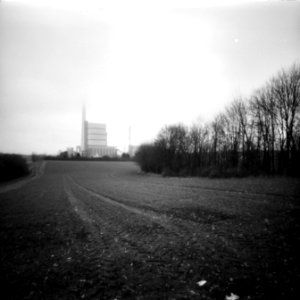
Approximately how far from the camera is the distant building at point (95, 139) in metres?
118

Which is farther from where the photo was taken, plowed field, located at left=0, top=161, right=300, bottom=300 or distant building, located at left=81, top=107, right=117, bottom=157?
distant building, located at left=81, top=107, right=117, bottom=157

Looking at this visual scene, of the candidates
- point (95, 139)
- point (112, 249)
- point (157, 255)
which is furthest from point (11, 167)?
point (95, 139)

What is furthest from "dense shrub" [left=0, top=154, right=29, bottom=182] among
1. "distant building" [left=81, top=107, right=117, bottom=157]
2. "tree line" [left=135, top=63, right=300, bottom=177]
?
"distant building" [left=81, top=107, right=117, bottom=157]

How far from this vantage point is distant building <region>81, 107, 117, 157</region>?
4663 inches

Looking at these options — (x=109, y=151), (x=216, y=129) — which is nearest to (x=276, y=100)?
(x=216, y=129)

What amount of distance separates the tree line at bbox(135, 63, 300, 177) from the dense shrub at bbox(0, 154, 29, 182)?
98.5 feet

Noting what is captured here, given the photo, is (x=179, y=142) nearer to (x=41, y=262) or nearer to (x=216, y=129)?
(x=216, y=129)

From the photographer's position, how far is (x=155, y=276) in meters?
3.66

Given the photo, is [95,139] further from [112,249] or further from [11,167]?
[112,249]

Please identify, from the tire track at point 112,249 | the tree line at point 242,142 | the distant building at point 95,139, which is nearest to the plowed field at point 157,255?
the tire track at point 112,249

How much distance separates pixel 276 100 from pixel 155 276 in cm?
2938

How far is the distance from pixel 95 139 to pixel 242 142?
12127 centimetres

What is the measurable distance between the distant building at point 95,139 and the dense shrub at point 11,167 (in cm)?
7998

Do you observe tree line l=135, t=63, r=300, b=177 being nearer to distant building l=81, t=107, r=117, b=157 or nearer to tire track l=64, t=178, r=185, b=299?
tire track l=64, t=178, r=185, b=299
